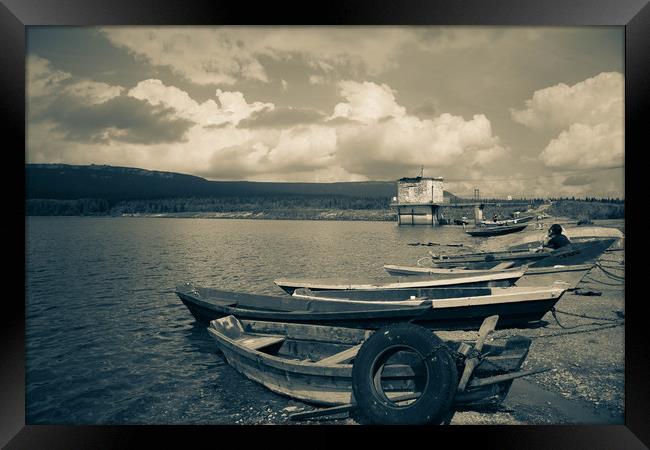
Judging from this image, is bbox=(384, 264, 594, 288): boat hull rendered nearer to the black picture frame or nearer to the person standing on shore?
the person standing on shore

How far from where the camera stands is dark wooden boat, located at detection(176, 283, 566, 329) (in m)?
5.34

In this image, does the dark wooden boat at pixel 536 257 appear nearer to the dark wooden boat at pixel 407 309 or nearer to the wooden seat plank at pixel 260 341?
the dark wooden boat at pixel 407 309

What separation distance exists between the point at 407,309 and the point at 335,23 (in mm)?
3411

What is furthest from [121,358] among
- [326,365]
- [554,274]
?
[554,274]

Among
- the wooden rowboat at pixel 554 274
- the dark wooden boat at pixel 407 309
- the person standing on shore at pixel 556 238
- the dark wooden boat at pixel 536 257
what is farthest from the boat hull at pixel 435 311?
the person standing on shore at pixel 556 238

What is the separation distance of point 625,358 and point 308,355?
350cm

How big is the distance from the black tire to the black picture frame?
273mm

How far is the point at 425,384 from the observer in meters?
4.20

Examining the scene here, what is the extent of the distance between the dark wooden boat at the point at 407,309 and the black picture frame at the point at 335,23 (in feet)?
4.65

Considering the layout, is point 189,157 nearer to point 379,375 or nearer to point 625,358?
point 379,375

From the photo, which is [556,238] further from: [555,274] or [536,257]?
[555,274]

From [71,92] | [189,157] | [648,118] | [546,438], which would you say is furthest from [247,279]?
[648,118]

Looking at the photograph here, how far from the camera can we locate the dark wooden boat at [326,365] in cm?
429

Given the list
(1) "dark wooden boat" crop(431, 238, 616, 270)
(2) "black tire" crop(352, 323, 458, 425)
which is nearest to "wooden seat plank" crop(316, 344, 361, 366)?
(2) "black tire" crop(352, 323, 458, 425)
